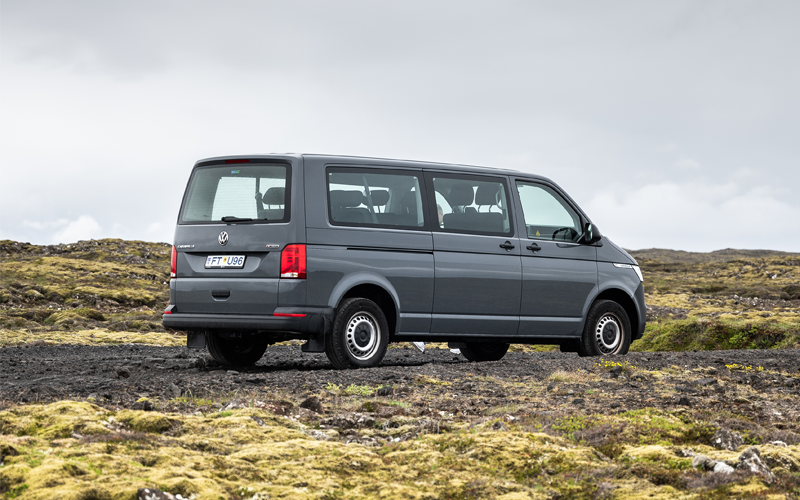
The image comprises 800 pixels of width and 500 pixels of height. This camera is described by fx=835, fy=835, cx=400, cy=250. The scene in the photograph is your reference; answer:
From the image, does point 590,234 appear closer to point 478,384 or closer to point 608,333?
point 608,333

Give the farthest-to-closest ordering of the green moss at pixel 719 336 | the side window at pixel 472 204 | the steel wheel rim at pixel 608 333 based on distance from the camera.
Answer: the green moss at pixel 719 336 < the steel wheel rim at pixel 608 333 < the side window at pixel 472 204

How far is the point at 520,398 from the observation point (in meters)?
6.89

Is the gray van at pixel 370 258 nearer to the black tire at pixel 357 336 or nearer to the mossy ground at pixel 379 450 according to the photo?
the black tire at pixel 357 336

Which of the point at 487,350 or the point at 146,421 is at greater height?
the point at 146,421

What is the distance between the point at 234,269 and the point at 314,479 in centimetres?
497

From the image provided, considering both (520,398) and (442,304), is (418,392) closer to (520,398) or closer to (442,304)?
(520,398)


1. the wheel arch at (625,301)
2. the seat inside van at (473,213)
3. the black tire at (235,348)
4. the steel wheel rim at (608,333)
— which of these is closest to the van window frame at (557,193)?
the seat inside van at (473,213)

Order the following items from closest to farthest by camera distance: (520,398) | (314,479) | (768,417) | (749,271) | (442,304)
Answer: (314,479) → (768,417) → (520,398) → (442,304) → (749,271)

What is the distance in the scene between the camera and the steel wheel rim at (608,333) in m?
11.2

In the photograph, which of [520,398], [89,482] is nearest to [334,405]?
[520,398]

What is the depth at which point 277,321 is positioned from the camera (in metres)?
8.51

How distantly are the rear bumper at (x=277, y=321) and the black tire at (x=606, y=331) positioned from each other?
396 cm

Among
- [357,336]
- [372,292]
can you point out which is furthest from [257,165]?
[357,336]

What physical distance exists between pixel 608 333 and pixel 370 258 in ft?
13.2
